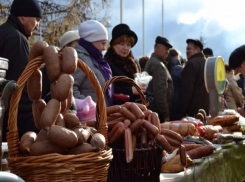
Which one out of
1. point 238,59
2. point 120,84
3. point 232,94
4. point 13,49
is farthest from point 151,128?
point 232,94

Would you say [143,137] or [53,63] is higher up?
[53,63]

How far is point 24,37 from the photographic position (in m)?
2.68

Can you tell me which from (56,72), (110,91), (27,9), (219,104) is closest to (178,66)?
(219,104)

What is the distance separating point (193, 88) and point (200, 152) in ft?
8.77

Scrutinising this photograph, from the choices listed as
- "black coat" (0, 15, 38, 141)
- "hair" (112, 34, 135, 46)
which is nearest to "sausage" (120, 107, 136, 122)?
"black coat" (0, 15, 38, 141)

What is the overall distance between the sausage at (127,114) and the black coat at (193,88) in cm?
322

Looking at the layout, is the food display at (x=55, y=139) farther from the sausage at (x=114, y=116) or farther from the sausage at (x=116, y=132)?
the sausage at (x=114, y=116)

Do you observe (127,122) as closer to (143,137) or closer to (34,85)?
(143,137)

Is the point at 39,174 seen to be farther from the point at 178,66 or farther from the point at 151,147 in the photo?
the point at 178,66

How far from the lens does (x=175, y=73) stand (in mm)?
5625

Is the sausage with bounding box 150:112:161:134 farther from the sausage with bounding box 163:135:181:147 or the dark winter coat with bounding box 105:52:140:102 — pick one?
the dark winter coat with bounding box 105:52:140:102

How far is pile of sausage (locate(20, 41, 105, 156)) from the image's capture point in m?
1.26

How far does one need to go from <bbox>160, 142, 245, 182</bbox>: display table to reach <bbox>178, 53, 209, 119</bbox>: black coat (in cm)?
183

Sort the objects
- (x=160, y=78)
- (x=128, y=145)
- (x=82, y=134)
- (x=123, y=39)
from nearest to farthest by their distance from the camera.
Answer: (x=82, y=134) < (x=128, y=145) < (x=123, y=39) < (x=160, y=78)
